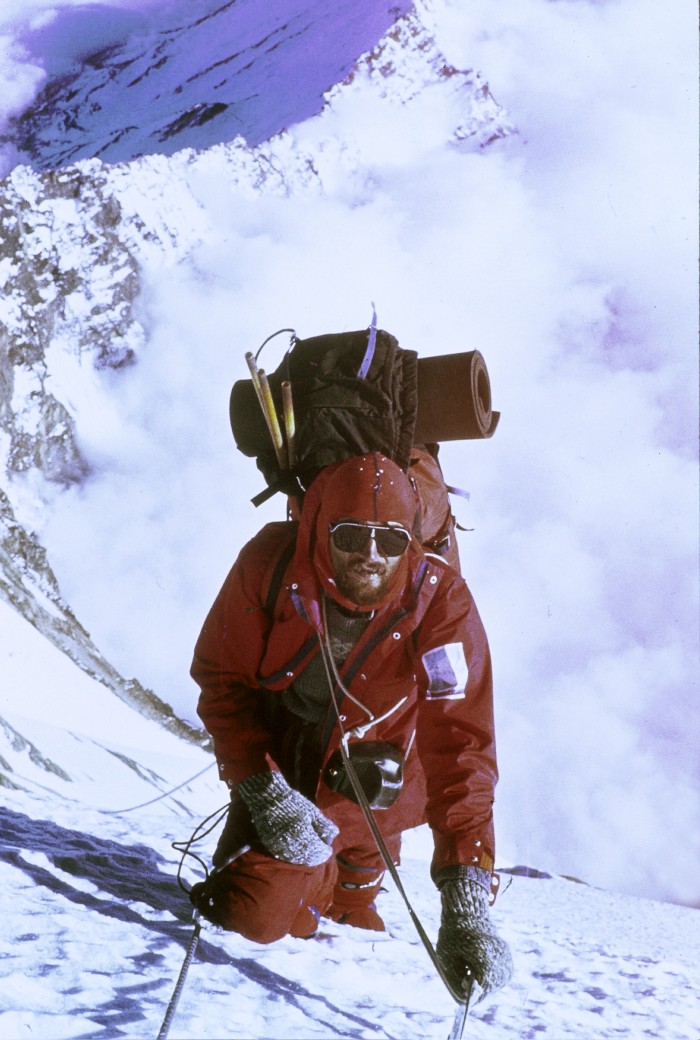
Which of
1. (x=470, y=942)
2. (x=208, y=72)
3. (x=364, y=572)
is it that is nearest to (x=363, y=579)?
(x=364, y=572)

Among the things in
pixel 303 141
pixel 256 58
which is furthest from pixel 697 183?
pixel 256 58

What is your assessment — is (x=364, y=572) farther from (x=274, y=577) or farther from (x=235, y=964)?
(x=235, y=964)

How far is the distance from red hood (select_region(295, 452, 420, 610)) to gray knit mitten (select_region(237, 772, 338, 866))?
33 centimetres

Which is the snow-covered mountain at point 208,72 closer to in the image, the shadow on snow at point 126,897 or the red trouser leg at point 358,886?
the shadow on snow at point 126,897

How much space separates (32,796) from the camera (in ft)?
7.14

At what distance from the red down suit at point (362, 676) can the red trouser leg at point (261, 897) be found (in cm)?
14

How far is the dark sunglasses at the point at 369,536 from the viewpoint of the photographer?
130 cm

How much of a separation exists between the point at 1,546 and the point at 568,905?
4.61 m

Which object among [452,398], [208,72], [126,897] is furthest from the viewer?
[208,72]

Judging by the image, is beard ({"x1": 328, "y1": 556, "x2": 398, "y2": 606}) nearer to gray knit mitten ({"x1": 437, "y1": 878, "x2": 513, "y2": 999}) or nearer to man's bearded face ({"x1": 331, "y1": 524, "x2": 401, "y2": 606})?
man's bearded face ({"x1": 331, "y1": 524, "x2": 401, "y2": 606})

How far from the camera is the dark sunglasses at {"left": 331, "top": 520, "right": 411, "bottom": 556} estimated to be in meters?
1.30

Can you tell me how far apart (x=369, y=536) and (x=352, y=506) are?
56mm

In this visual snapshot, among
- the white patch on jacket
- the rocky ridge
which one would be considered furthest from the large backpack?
the rocky ridge

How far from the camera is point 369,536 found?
1.30m
